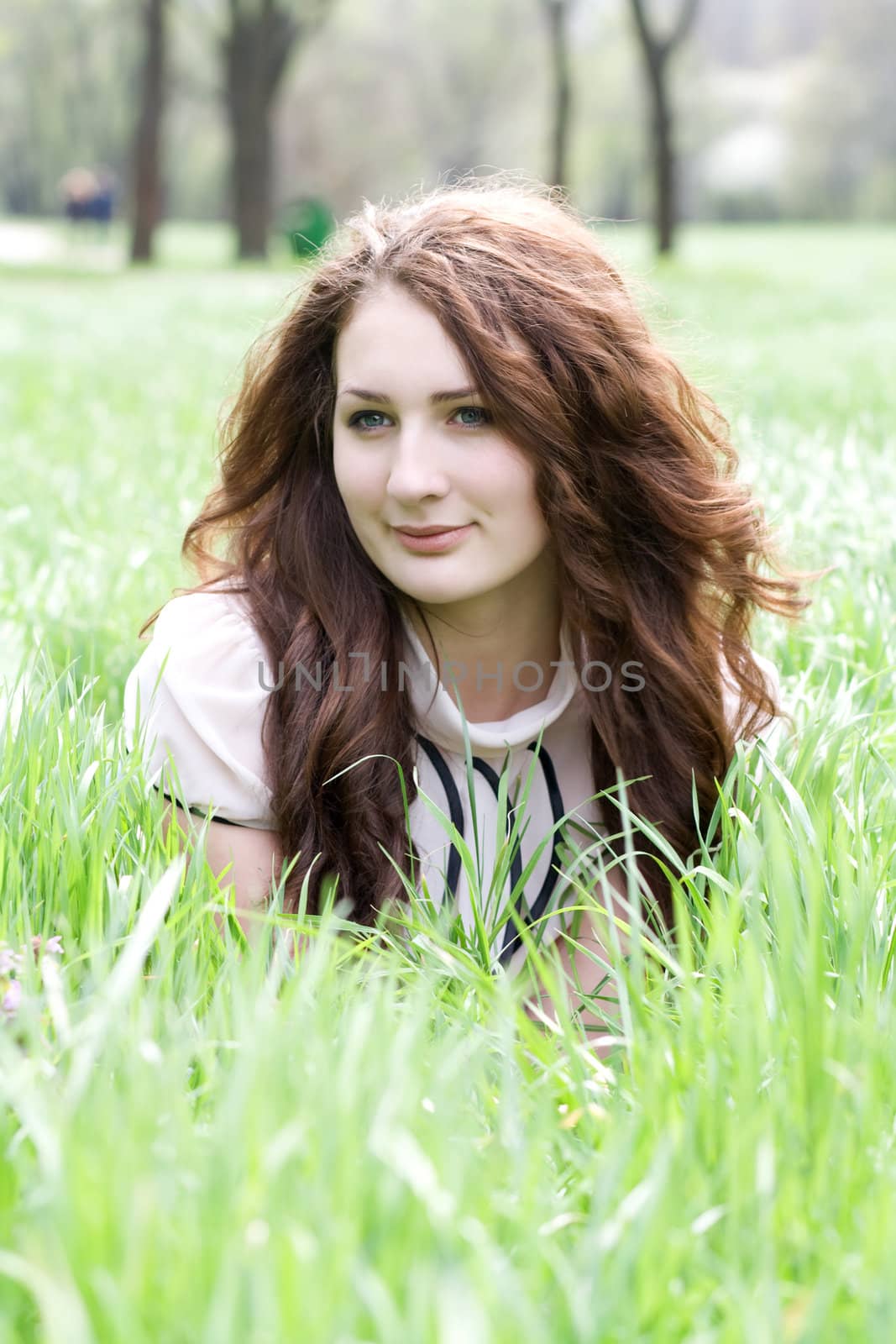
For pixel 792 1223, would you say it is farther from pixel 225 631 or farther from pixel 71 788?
pixel 225 631

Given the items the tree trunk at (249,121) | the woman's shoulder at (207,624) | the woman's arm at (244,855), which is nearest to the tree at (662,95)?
→ the tree trunk at (249,121)

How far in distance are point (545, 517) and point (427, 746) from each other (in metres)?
0.39

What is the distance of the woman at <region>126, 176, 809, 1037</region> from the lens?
6.46 feet

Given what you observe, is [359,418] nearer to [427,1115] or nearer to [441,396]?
[441,396]

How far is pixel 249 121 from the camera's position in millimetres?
20172

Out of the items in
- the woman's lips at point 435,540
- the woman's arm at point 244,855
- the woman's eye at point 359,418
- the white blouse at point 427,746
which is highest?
the woman's eye at point 359,418

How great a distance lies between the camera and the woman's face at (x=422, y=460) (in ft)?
6.35

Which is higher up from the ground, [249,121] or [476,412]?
[249,121]

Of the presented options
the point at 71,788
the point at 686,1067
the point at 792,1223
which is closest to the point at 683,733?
the point at 71,788

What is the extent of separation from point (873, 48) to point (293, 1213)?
52.3 metres

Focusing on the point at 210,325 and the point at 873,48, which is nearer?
the point at 210,325

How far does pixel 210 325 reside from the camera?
9586 millimetres

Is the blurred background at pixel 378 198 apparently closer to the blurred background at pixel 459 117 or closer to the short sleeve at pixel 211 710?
the blurred background at pixel 459 117

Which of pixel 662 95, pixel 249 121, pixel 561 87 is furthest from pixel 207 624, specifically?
pixel 249 121
